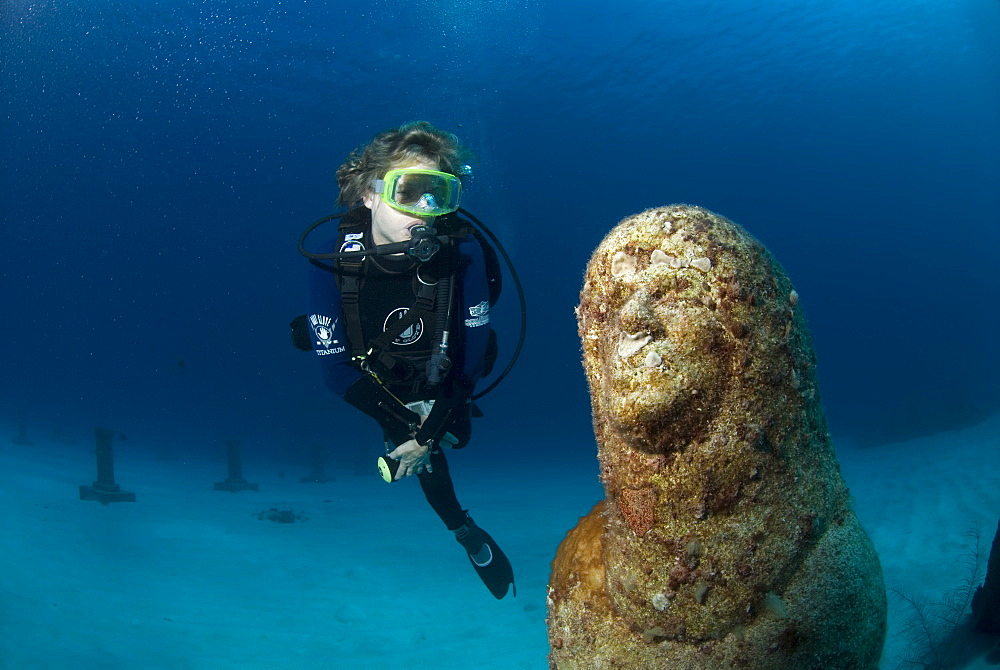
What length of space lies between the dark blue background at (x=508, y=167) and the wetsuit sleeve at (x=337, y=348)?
1143 centimetres

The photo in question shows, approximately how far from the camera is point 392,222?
394cm

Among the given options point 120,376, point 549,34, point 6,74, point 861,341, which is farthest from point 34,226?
point 861,341

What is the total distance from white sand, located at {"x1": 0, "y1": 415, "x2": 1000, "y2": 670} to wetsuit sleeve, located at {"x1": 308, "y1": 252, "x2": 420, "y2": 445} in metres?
4.46

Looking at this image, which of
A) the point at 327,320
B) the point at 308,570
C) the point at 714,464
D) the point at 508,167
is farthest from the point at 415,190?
the point at 508,167

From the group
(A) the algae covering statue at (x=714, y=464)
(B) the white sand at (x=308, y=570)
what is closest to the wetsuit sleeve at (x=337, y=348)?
(A) the algae covering statue at (x=714, y=464)

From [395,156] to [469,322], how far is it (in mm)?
1432

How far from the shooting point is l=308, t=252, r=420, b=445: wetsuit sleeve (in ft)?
13.3

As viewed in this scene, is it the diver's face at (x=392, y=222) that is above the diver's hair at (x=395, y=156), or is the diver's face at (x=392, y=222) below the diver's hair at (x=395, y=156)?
below

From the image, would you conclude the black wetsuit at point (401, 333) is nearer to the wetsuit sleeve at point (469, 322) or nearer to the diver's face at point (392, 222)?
the wetsuit sleeve at point (469, 322)

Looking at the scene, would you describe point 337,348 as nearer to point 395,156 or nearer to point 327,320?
point 327,320

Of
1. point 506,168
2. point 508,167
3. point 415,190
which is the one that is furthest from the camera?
point 506,168

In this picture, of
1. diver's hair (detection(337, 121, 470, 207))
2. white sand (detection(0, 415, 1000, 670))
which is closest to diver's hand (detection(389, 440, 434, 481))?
diver's hair (detection(337, 121, 470, 207))

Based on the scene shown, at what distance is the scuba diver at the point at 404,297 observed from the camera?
389 centimetres

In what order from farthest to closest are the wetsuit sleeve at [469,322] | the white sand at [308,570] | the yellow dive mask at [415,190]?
the white sand at [308,570]
the wetsuit sleeve at [469,322]
the yellow dive mask at [415,190]
